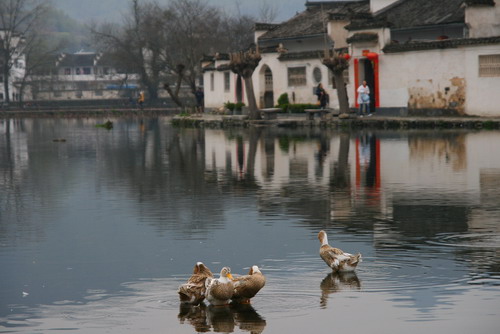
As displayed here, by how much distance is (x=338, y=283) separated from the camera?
1127 cm

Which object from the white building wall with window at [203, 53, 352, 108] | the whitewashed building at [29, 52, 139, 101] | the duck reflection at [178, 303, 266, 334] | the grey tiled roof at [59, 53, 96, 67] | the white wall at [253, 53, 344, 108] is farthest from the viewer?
the grey tiled roof at [59, 53, 96, 67]

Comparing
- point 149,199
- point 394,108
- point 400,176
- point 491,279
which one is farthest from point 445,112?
point 491,279

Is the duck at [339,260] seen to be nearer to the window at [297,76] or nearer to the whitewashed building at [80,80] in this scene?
the window at [297,76]

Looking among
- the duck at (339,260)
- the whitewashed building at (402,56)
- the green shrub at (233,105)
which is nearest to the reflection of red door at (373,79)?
the whitewashed building at (402,56)

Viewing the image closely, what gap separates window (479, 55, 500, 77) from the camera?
4444 cm

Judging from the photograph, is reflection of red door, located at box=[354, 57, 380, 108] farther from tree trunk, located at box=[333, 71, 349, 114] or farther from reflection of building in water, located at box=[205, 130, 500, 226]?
reflection of building in water, located at box=[205, 130, 500, 226]

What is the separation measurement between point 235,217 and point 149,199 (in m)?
3.02

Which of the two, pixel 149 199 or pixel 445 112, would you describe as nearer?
pixel 149 199

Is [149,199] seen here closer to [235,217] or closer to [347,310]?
[235,217]

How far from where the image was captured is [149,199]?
19047 mm

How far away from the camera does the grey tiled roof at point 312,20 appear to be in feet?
194

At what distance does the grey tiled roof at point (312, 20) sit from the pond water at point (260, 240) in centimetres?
3137

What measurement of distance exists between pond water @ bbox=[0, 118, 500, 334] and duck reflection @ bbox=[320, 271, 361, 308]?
0.10ft

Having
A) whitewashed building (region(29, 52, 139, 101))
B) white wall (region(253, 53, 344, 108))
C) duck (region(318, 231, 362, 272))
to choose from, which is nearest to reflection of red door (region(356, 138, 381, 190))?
duck (region(318, 231, 362, 272))
